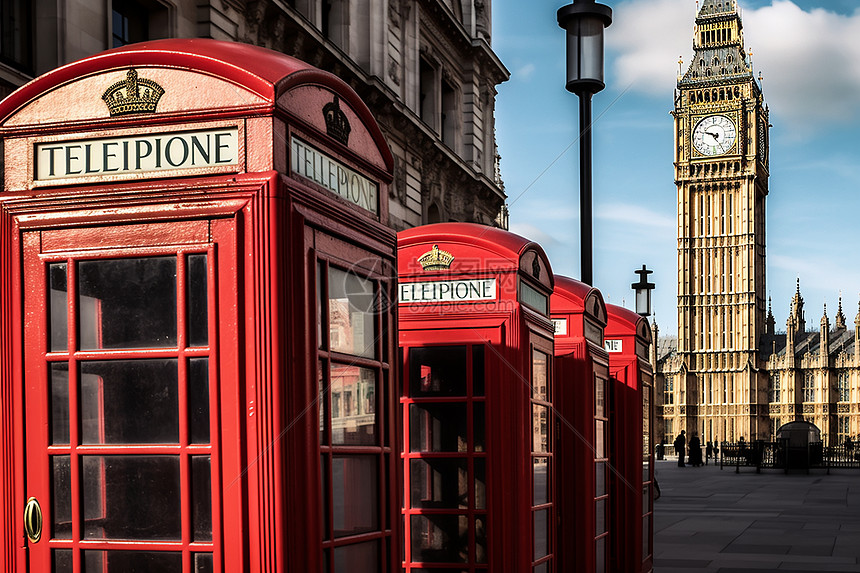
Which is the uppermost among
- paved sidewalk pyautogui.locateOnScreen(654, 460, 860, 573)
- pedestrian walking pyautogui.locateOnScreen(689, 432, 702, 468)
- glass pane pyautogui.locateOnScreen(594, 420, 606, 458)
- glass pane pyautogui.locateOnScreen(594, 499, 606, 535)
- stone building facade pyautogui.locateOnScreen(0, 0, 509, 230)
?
stone building facade pyautogui.locateOnScreen(0, 0, 509, 230)

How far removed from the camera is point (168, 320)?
3.65m

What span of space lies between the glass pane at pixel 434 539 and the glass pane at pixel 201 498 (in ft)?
8.40

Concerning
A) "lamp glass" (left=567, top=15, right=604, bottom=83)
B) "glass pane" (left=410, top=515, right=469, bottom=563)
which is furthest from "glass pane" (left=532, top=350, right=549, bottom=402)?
"lamp glass" (left=567, top=15, right=604, bottom=83)

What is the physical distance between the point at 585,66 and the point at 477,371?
5.36m

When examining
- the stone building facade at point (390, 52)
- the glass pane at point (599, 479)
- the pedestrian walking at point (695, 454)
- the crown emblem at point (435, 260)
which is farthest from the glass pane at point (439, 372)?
the pedestrian walking at point (695, 454)

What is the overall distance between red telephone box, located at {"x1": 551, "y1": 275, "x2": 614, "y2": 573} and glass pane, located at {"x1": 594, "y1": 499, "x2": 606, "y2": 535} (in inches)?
0.6

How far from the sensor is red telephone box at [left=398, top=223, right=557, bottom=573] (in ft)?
19.3

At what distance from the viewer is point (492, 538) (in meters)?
5.87

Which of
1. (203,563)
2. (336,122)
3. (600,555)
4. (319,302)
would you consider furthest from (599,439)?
(203,563)

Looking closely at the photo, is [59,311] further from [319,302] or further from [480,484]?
[480,484]

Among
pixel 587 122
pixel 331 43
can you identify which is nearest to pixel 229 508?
pixel 587 122

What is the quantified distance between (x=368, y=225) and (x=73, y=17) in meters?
9.30

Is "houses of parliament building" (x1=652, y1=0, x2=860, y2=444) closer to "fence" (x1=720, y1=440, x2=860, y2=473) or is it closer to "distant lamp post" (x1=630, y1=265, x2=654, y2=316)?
"fence" (x1=720, y1=440, x2=860, y2=473)

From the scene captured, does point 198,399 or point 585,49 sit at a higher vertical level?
point 585,49
